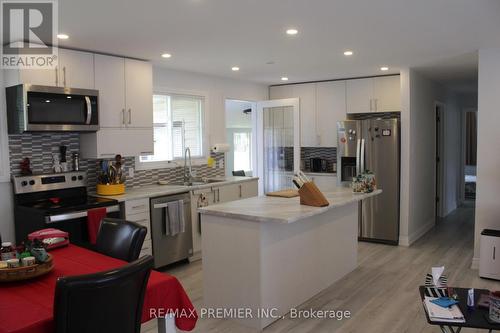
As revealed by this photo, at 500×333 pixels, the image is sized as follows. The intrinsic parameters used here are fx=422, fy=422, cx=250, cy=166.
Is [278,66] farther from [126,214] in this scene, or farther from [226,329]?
[226,329]

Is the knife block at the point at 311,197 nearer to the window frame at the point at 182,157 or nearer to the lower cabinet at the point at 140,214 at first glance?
the lower cabinet at the point at 140,214

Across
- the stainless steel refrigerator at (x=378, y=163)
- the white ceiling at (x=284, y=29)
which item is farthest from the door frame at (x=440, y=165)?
the white ceiling at (x=284, y=29)

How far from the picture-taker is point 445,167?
789 cm

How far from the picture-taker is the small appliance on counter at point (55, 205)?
12.1 feet

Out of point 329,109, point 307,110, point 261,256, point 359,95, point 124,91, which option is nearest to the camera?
point 261,256

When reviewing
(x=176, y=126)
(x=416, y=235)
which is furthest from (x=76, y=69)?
(x=416, y=235)

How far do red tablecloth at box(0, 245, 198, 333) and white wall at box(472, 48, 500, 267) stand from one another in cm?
388

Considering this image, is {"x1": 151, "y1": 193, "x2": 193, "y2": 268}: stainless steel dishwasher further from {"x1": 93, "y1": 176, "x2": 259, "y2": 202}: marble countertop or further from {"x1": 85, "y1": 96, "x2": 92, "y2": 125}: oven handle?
{"x1": 85, "y1": 96, "x2": 92, "y2": 125}: oven handle

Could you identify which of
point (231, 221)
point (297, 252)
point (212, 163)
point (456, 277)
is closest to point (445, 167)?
point (456, 277)

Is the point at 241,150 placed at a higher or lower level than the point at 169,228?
higher

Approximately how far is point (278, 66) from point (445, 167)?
4.34m

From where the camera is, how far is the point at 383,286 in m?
4.23

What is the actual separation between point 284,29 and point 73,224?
2548mm

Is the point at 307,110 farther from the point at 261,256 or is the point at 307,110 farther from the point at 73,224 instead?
the point at 73,224
